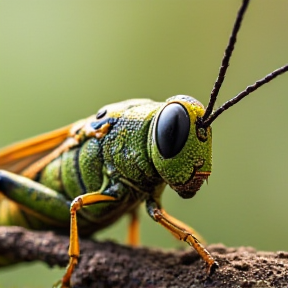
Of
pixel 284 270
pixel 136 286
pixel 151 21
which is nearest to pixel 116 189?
pixel 136 286

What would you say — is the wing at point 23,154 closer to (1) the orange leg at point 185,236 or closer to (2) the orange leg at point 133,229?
(2) the orange leg at point 133,229

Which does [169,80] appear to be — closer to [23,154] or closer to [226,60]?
[23,154]

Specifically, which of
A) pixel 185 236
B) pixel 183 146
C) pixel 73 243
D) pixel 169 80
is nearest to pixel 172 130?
pixel 183 146

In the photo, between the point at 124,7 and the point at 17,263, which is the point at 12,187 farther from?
the point at 124,7

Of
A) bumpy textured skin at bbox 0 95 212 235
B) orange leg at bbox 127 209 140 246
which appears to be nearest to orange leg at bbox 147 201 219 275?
bumpy textured skin at bbox 0 95 212 235

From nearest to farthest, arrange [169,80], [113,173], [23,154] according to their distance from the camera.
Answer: [113,173]
[23,154]
[169,80]

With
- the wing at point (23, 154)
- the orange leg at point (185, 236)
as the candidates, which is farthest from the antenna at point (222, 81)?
the wing at point (23, 154)
